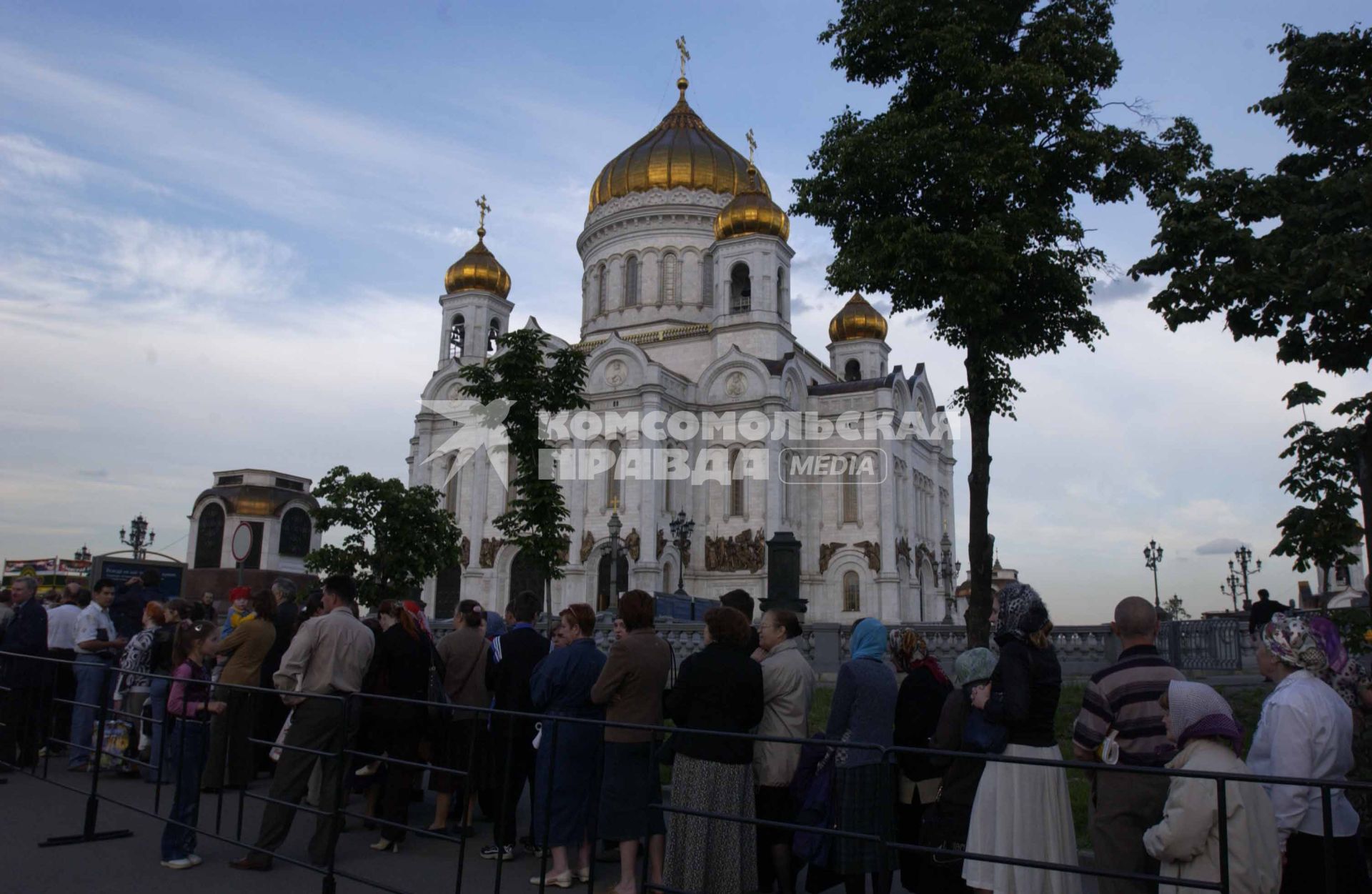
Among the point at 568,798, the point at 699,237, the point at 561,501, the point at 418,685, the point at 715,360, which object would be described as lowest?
the point at 568,798

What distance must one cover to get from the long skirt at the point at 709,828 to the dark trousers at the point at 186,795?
332 centimetres

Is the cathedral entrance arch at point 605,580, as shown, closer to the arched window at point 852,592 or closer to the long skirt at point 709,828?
the arched window at point 852,592

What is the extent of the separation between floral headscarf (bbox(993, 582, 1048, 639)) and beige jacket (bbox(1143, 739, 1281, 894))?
4.08 feet

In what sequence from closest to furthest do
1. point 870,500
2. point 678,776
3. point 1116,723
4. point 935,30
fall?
point 1116,723, point 678,776, point 935,30, point 870,500

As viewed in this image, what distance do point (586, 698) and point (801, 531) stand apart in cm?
3224

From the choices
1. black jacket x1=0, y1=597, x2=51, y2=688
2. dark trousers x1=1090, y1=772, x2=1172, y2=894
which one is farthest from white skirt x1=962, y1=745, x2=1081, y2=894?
black jacket x1=0, y1=597, x2=51, y2=688

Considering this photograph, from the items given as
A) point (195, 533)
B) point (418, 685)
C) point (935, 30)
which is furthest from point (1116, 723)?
point (195, 533)

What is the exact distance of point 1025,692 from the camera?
507 centimetres

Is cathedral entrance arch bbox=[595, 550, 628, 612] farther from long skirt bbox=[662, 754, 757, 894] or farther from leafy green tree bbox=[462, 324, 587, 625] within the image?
long skirt bbox=[662, 754, 757, 894]

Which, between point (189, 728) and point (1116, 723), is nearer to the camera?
point (1116, 723)

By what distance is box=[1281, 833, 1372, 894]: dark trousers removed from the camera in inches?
173

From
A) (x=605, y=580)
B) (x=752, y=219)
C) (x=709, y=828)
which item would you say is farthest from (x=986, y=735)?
(x=752, y=219)

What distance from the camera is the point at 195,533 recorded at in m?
53.2

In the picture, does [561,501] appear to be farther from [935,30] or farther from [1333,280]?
[1333,280]
